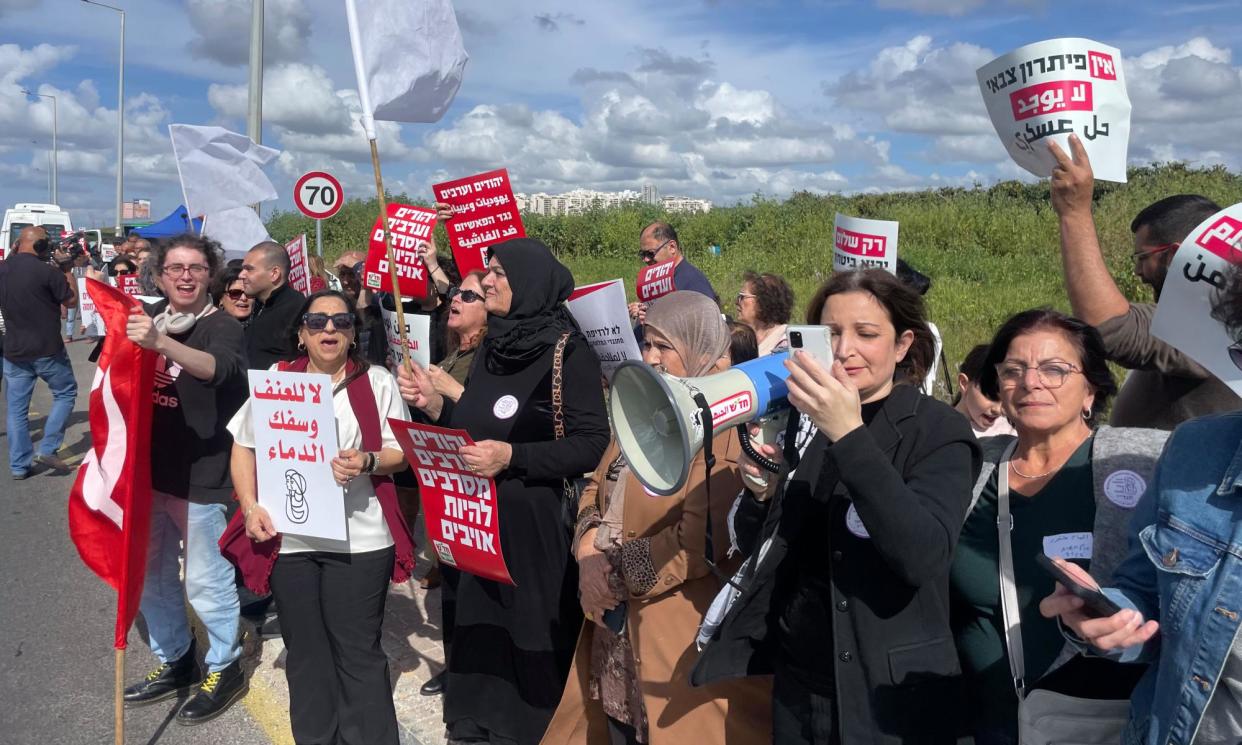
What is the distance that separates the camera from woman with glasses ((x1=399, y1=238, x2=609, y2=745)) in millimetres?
3535

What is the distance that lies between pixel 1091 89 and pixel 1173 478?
153cm

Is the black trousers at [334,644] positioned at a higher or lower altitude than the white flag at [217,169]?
lower

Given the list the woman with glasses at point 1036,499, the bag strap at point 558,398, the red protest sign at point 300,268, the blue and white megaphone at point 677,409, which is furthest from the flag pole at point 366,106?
the red protest sign at point 300,268

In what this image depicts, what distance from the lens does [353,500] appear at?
3.49 metres

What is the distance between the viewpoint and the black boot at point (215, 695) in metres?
4.03

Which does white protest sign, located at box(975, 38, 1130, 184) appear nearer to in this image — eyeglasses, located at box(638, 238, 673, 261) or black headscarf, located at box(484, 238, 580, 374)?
black headscarf, located at box(484, 238, 580, 374)

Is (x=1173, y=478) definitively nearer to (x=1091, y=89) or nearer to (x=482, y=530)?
(x=1091, y=89)

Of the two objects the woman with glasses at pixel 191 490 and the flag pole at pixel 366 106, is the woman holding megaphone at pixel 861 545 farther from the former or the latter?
the woman with glasses at pixel 191 490

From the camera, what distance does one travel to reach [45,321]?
340 inches

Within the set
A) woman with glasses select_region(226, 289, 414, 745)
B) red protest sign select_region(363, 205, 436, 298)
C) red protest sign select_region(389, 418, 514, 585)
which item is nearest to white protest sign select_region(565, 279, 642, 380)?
red protest sign select_region(389, 418, 514, 585)

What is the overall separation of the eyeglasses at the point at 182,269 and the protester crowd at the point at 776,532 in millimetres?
10

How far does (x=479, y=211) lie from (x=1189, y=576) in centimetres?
528

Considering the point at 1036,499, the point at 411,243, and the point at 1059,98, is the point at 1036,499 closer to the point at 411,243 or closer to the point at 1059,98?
the point at 1059,98

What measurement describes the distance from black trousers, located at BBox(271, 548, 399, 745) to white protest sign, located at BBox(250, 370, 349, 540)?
0.19 m
